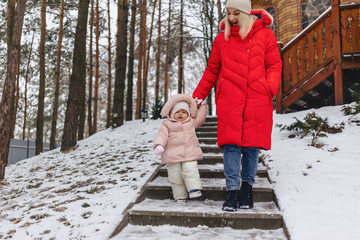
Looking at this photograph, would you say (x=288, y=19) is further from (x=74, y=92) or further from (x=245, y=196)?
(x=245, y=196)

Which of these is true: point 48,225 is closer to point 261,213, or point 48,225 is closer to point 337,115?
point 261,213

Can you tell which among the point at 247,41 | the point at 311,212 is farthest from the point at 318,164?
the point at 247,41

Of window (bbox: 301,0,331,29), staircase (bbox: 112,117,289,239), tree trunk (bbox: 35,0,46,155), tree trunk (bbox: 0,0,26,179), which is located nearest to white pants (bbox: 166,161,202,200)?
staircase (bbox: 112,117,289,239)

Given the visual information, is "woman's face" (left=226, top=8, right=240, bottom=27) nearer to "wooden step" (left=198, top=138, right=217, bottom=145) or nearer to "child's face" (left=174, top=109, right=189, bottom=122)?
"child's face" (left=174, top=109, right=189, bottom=122)

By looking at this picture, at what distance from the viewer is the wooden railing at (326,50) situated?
5.10 metres

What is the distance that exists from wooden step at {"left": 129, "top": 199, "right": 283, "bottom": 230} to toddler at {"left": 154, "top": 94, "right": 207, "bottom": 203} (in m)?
0.24

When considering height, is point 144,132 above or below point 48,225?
above

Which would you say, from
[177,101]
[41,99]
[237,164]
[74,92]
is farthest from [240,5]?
[41,99]

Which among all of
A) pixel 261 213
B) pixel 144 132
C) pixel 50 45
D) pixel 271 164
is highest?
pixel 50 45

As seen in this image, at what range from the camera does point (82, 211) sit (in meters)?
3.23

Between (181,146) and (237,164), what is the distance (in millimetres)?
692

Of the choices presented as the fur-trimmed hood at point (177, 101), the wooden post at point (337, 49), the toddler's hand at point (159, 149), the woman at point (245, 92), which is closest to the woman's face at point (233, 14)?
the woman at point (245, 92)

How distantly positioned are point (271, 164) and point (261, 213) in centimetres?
140

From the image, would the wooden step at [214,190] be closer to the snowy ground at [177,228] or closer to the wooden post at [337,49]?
the snowy ground at [177,228]
